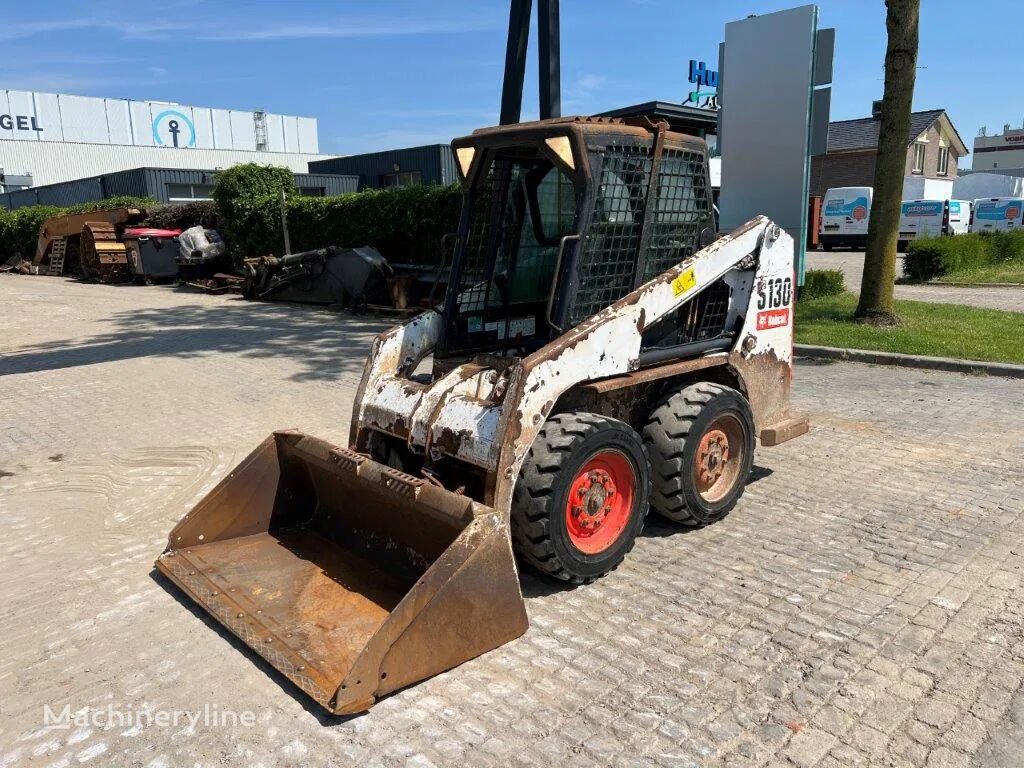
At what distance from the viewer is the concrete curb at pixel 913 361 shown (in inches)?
330

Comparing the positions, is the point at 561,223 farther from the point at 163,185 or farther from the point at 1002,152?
the point at 1002,152

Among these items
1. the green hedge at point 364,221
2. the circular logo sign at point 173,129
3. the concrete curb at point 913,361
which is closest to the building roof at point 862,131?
the green hedge at point 364,221

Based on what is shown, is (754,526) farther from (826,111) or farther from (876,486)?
(826,111)

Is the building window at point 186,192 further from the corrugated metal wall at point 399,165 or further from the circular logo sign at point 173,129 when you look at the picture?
the circular logo sign at point 173,129

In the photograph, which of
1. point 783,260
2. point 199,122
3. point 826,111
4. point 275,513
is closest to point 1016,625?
point 783,260

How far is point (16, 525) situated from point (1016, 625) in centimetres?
559

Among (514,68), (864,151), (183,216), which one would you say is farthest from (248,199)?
(864,151)

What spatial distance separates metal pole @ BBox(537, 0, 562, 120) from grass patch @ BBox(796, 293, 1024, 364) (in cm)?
468

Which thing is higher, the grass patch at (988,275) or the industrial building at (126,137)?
the industrial building at (126,137)

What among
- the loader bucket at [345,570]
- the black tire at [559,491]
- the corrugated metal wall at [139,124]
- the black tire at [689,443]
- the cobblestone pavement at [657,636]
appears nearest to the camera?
the cobblestone pavement at [657,636]

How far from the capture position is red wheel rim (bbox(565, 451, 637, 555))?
3.82 m

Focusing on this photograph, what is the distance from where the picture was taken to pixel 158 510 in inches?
202

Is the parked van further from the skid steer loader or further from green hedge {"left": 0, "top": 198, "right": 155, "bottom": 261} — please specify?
green hedge {"left": 0, "top": 198, "right": 155, "bottom": 261}

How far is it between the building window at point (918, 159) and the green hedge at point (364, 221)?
3360 centimetres
